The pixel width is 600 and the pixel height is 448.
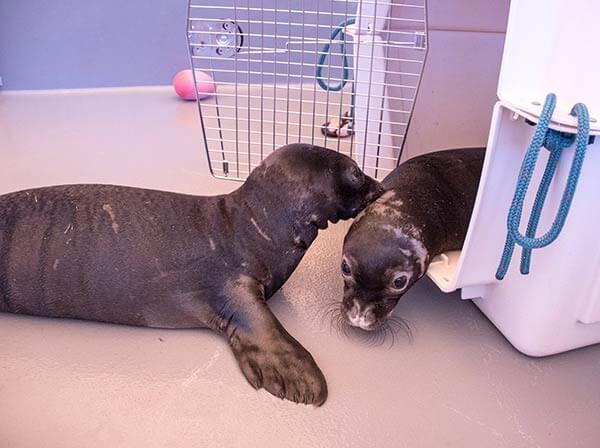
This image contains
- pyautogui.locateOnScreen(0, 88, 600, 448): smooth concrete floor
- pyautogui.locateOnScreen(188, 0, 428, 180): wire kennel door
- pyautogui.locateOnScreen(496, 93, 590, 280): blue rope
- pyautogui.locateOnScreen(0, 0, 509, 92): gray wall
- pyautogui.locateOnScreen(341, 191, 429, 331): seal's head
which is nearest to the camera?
pyautogui.locateOnScreen(496, 93, 590, 280): blue rope

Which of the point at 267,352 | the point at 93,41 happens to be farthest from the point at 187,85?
the point at 267,352

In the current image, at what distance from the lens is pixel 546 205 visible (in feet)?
2.51

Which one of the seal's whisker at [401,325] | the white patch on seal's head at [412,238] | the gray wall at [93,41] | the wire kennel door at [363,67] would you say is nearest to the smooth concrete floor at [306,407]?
the seal's whisker at [401,325]

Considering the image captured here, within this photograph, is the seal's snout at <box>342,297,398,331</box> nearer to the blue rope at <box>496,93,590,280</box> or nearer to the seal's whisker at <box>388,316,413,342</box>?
the seal's whisker at <box>388,316,413,342</box>

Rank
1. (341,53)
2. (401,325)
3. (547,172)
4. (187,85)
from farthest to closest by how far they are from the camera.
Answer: (187,85) → (341,53) → (401,325) → (547,172)

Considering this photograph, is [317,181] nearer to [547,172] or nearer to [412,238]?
[412,238]

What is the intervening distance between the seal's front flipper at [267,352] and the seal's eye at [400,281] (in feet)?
0.58

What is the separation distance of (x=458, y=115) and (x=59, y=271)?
94 centimetres

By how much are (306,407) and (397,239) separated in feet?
0.95

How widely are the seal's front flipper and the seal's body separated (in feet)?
0.40

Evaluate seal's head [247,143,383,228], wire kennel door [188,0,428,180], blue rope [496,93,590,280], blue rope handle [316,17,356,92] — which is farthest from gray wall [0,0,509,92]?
blue rope [496,93,590,280]

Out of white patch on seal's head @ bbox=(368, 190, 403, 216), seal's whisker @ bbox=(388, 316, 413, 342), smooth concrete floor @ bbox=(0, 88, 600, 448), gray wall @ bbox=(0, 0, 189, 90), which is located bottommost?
smooth concrete floor @ bbox=(0, 88, 600, 448)

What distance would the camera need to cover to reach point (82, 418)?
77 cm

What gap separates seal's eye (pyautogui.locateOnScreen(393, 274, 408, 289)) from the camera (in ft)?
2.91
